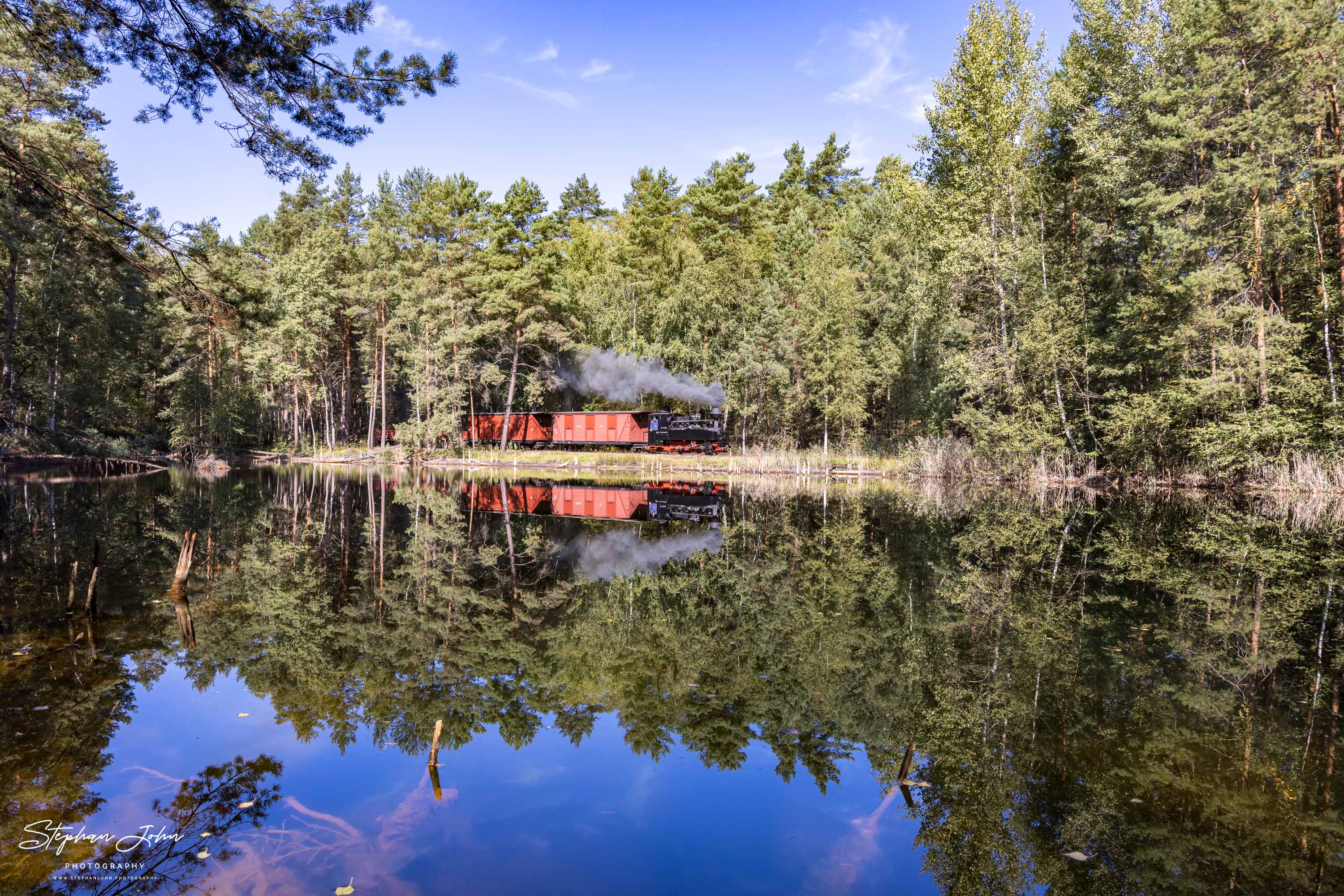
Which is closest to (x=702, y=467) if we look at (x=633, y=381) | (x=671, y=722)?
(x=633, y=381)

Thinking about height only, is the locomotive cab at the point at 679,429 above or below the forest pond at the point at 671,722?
above

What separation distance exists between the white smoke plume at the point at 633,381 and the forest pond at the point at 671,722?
2735 centimetres

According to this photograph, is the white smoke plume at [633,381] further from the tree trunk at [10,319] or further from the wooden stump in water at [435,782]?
the wooden stump in water at [435,782]

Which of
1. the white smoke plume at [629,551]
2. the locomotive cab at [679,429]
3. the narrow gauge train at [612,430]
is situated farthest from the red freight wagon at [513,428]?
the white smoke plume at [629,551]

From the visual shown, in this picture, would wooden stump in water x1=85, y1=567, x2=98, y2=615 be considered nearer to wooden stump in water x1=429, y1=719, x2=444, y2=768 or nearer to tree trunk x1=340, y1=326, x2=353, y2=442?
wooden stump in water x1=429, y1=719, x2=444, y2=768

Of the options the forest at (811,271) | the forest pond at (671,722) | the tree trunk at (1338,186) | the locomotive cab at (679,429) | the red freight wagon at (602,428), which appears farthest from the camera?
the red freight wagon at (602,428)

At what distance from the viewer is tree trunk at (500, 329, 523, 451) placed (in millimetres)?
40156

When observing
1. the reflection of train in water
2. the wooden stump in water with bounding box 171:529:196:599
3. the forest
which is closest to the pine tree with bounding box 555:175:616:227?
the forest

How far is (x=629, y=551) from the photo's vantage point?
14.5 m

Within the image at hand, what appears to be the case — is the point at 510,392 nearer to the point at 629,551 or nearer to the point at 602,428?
the point at 602,428

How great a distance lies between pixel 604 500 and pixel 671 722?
18.7 metres

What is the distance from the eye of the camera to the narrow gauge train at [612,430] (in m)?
38.7

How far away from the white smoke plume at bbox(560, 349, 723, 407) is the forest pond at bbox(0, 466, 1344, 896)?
27352mm

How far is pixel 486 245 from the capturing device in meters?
41.7
